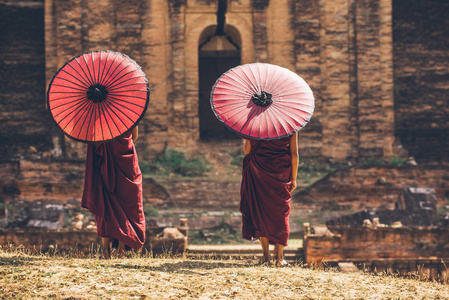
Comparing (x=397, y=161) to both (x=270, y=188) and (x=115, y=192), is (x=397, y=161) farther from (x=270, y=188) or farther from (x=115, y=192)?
Answer: (x=115, y=192)

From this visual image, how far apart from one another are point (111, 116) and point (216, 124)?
15.1 meters

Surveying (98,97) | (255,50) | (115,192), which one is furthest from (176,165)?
(98,97)

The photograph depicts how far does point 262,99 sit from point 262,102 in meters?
0.04

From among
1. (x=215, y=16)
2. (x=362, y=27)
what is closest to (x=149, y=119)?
(x=215, y=16)

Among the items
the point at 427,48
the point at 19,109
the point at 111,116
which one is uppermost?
the point at 427,48

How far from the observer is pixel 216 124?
2103 centimetres

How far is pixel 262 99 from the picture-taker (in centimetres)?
619

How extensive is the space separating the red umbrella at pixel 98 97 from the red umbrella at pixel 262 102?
84cm

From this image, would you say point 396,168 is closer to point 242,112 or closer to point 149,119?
point 149,119

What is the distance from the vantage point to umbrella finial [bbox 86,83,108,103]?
239 inches

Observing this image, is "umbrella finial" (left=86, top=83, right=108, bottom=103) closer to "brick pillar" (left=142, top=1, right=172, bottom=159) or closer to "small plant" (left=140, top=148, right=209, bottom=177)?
"small plant" (left=140, top=148, right=209, bottom=177)

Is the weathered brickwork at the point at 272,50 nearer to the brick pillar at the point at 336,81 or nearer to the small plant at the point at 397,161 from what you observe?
the brick pillar at the point at 336,81

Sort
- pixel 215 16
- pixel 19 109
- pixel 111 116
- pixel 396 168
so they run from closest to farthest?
pixel 111 116 → pixel 396 168 → pixel 215 16 → pixel 19 109

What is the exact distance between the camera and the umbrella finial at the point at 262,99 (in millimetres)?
6176
